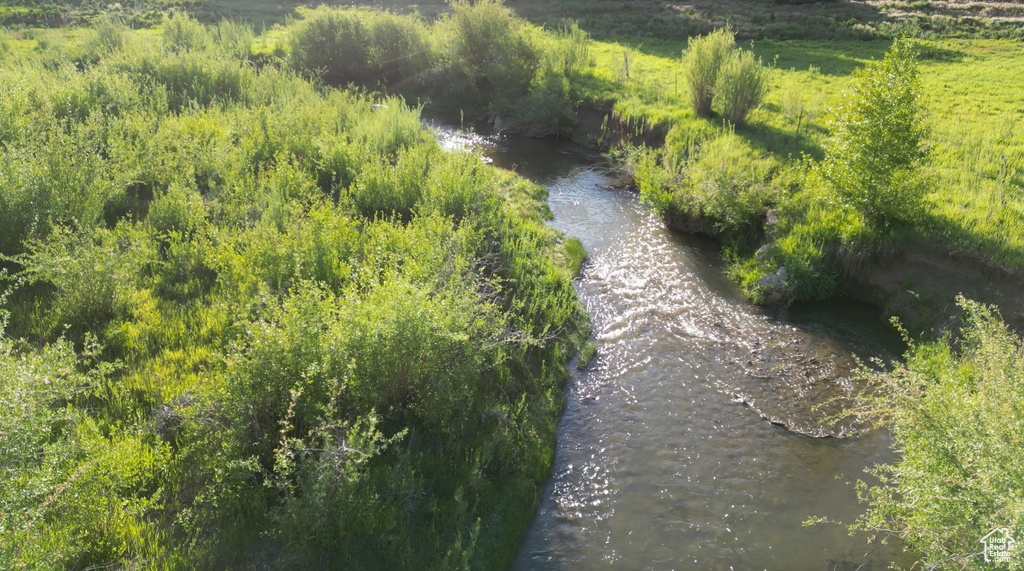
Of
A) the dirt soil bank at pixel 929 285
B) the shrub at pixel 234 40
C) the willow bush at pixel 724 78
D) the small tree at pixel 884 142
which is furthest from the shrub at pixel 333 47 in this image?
the dirt soil bank at pixel 929 285

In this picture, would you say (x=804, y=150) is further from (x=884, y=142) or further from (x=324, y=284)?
(x=324, y=284)

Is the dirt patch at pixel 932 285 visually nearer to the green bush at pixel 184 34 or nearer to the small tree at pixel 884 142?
the small tree at pixel 884 142

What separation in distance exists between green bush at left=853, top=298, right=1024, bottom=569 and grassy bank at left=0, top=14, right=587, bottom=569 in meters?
3.94

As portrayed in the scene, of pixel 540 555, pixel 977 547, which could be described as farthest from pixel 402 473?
pixel 977 547

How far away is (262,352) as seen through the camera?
5.76 m

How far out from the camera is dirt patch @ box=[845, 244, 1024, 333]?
9.33m

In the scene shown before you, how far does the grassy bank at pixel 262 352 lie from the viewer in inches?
199

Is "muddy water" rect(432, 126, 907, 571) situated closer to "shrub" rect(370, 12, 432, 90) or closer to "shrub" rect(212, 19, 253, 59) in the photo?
"shrub" rect(370, 12, 432, 90)

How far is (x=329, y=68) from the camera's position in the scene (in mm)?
25688

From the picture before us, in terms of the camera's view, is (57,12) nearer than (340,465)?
No

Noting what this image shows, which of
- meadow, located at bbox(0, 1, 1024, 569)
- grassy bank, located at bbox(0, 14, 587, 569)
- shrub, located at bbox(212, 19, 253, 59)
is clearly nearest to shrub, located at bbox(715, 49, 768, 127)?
meadow, located at bbox(0, 1, 1024, 569)

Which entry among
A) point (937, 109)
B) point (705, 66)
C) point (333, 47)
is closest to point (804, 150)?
point (705, 66)

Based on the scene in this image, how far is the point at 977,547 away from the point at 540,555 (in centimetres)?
391

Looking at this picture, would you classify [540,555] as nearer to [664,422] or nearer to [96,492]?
[664,422]
